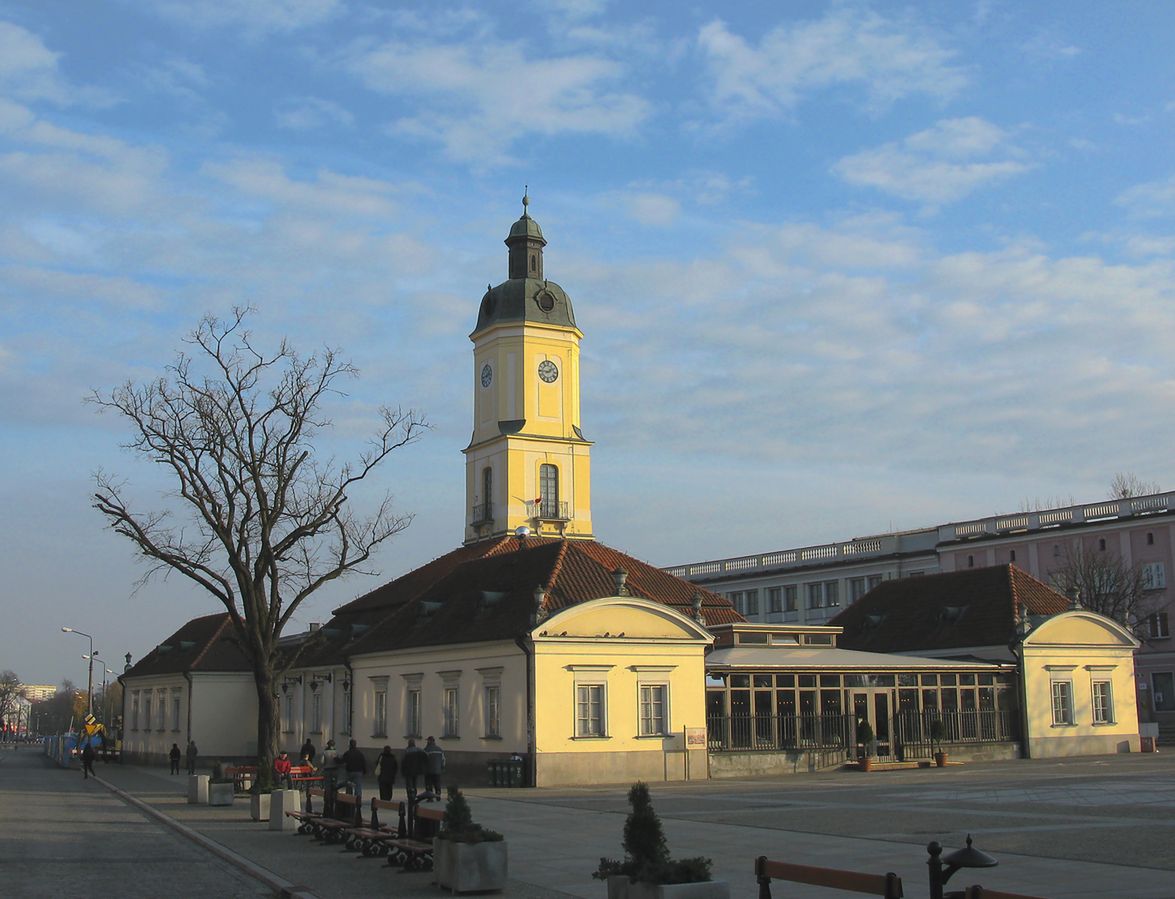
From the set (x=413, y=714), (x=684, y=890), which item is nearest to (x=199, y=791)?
(x=413, y=714)

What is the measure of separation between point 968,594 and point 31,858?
36643mm

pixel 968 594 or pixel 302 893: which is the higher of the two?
pixel 968 594

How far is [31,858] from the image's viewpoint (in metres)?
19.3

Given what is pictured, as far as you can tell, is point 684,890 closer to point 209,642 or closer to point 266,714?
point 266,714

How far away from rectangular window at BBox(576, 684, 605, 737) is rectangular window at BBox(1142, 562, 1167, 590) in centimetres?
3712

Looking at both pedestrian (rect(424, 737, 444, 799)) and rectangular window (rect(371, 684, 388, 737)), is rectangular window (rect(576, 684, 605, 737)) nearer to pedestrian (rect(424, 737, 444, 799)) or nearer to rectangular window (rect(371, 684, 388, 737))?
pedestrian (rect(424, 737, 444, 799))

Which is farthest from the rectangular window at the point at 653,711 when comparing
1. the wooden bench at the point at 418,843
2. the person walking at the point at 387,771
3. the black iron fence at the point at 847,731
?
the wooden bench at the point at 418,843

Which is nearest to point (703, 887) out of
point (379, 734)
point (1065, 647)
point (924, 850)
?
point (924, 850)

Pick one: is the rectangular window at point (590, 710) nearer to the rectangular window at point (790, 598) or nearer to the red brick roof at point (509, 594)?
the red brick roof at point (509, 594)

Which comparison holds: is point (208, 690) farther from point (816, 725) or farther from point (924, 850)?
point (924, 850)

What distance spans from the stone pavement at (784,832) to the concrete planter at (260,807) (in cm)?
23

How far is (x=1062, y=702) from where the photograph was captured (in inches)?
1773

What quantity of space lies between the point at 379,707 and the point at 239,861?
80.3 feet

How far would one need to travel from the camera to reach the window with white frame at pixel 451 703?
124 ft
